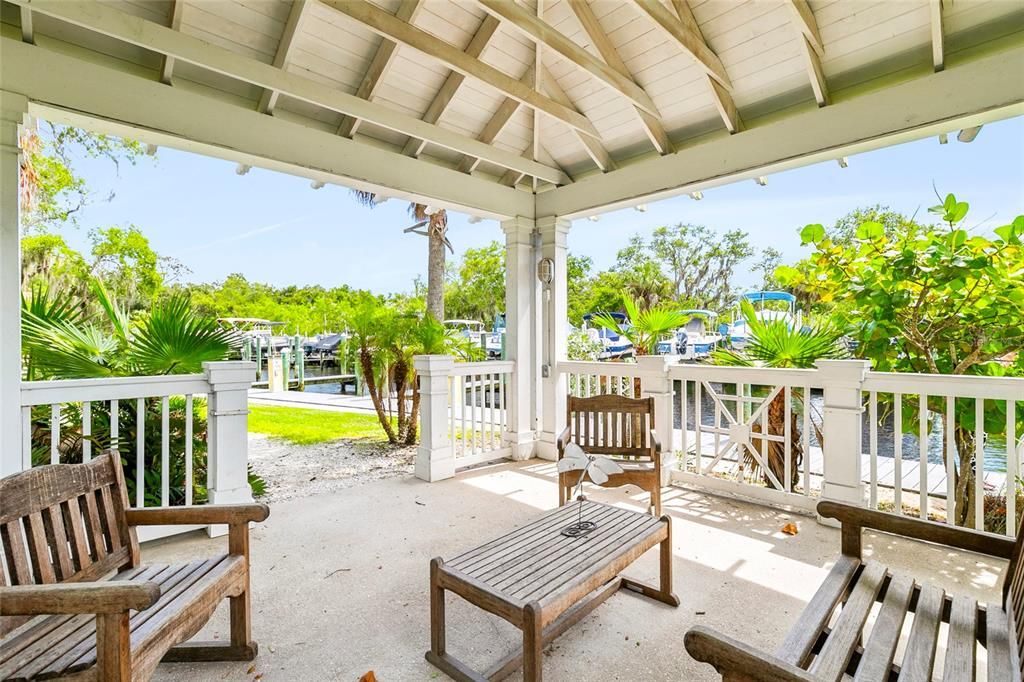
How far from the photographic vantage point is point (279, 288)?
32.2 m

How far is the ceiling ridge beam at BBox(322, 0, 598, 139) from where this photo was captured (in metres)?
2.67

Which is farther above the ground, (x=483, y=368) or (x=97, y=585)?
(x=483, y=368)

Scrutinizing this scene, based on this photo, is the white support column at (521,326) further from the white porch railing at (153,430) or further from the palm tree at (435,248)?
the palm tree at (435,248)

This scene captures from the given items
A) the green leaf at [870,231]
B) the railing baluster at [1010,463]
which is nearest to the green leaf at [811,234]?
the green leaf at [870,231]

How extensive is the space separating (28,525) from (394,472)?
3.44 metres

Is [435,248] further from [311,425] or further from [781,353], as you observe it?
[781,353]

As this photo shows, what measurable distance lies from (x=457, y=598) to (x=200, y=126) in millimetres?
3271

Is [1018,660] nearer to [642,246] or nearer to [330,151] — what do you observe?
[330,151]

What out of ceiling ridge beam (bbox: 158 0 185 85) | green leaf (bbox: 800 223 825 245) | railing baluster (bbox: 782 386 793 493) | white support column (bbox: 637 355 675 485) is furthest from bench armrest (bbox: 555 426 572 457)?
ceiling ridge beam (bbox: 158 0 185 85)

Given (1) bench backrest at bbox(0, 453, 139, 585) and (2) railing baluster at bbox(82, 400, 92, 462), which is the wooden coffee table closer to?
(1) bench backrest at bbox(0, 453, 139, 585)

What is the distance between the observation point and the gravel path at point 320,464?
4.43 meters

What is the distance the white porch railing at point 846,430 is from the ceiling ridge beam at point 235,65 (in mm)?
2592

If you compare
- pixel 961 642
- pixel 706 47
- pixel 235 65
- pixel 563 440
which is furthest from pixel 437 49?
pixel 961 642

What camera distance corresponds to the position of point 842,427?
10.7ft
